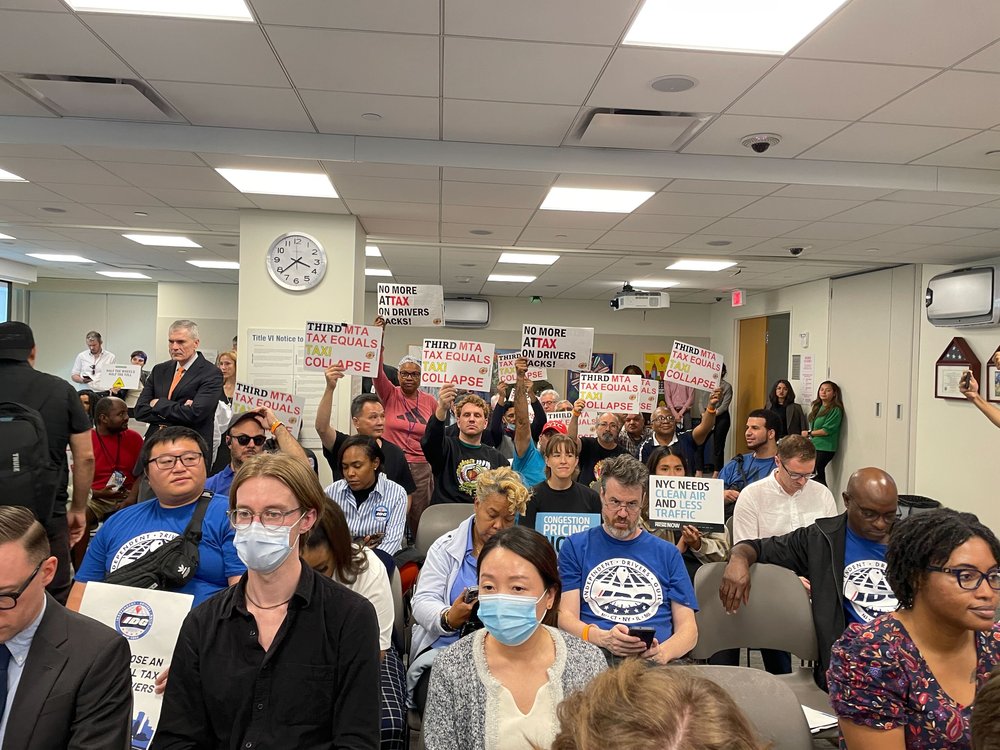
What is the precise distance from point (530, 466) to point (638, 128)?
7.32ft

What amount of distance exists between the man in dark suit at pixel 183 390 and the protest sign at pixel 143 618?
2.46 meters

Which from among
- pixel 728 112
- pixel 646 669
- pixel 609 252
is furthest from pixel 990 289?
pixel 646 669

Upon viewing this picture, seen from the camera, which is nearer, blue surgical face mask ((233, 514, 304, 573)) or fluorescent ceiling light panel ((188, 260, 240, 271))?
blue surgical face mask ((233, 514, 304, 573))

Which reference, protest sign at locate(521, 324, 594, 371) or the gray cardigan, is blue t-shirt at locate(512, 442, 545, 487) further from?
the gray cardigan

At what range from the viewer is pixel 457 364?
521 centimetres

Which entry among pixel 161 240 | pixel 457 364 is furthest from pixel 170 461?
pixel 161 240

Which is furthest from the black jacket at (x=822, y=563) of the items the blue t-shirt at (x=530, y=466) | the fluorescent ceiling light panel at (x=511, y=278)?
the fluorescent ceiling light panel at (x=511, y=278)

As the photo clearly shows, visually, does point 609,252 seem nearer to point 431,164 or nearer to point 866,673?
point 431,164

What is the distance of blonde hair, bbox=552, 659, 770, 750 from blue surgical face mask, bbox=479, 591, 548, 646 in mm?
1007

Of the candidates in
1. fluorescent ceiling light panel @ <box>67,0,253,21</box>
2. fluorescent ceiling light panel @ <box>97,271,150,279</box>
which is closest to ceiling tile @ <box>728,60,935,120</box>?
→ fluorescent ceiling light panel @ <box>67,0,253,21</box>

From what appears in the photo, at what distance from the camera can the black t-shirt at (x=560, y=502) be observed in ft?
12.3

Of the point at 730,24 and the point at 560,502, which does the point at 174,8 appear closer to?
the point at 730,24

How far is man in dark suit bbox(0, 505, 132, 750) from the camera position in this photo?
61.8 inches

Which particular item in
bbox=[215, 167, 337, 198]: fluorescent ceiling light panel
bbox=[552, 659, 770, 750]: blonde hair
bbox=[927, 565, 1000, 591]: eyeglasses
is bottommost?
bbox=[927, 565, 1000, 591]: eyeglasses
